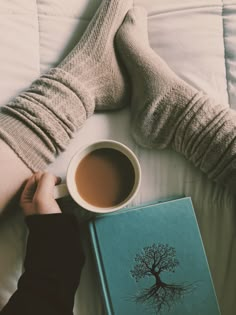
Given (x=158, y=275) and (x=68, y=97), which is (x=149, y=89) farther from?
(x=158, y=275)

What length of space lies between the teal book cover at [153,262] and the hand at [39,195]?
8 cm

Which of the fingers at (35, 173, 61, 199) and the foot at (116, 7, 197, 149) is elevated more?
the foot at (116, 7, 197, 149)

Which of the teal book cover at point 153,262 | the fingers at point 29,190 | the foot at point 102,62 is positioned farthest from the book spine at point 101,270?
the foot at point 102,62

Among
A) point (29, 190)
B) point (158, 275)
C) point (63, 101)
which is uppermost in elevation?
point (63, 101)

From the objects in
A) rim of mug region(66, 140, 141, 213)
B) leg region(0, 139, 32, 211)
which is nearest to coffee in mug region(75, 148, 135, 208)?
rim of mug region(66, 140, 141, 213)

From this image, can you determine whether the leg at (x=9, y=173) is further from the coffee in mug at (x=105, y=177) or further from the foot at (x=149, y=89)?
the foot at (x=149, y=89)

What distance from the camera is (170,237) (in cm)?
66

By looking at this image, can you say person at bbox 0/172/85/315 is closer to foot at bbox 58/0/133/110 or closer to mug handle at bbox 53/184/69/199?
mug handle at bbox 53/184/69/199

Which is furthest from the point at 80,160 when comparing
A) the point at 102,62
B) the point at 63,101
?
the point at 102,62

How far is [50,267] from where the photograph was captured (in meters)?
0.60

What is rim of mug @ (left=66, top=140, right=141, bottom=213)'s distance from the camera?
60 cm

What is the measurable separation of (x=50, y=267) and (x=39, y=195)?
0.38 ft

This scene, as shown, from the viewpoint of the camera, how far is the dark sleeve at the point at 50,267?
579 millimetres

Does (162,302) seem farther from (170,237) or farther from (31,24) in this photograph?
(31,24)
